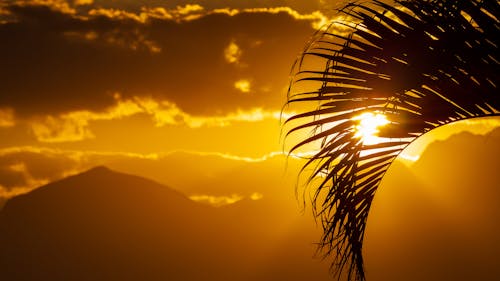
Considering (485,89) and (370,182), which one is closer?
(485,89)

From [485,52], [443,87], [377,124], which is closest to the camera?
[485,52]

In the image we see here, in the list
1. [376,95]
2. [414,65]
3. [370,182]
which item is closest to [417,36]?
[414,65]

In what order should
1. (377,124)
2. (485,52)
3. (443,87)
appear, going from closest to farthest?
(485,52) < (443,87) < (377,124)

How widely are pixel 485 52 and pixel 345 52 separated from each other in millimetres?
566

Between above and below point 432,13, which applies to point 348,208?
below

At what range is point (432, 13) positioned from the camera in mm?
2648

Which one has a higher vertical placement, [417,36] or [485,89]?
[417,36]

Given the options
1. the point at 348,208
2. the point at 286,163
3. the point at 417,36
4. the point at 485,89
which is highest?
the point at 417,36

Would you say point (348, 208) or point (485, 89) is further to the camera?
point (348, 208)

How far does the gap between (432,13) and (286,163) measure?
0.91 meters

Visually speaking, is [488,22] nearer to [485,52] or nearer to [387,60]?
[485,52]

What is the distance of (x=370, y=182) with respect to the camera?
10.1 ft

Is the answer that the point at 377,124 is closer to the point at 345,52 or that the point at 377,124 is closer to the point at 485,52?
the point at 345,52

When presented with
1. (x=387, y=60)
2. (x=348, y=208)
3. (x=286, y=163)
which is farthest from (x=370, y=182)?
(x=387, y=60)
